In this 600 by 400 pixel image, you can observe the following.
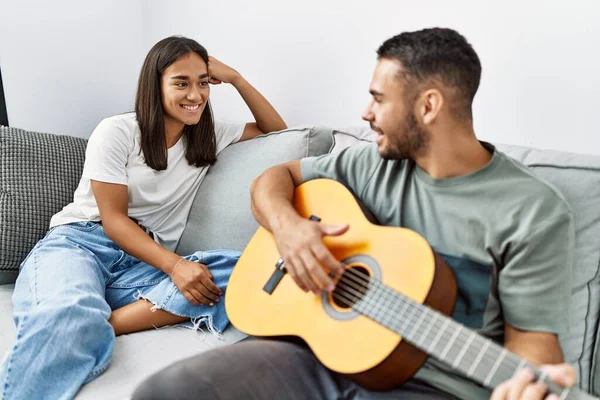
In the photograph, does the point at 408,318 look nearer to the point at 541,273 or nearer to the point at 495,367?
the point at 495,367

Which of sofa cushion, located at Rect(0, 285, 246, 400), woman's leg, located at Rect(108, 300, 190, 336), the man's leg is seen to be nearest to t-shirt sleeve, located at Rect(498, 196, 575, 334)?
the man's leg

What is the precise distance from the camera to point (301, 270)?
1.03 metres

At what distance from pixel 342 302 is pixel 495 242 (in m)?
0.28

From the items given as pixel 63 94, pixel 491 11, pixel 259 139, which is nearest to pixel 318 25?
pixel 259 139

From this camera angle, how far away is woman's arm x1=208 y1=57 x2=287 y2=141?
1779 millimetres

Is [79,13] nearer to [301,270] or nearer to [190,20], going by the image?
[190,20]

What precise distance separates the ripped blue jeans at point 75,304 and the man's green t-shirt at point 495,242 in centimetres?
57

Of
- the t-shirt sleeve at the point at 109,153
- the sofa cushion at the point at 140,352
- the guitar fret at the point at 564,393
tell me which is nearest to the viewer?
the guitar fret at the point at 564,393

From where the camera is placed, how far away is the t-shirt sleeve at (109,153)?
1.54 meters

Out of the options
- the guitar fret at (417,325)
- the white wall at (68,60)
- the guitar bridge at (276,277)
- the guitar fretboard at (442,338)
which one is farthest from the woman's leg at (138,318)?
the white wall at (68,60)

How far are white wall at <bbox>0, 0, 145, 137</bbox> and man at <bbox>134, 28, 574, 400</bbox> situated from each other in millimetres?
1482

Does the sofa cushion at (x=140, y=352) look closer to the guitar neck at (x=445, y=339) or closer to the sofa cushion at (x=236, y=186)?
the sofa cushion at (x=236, y=186)

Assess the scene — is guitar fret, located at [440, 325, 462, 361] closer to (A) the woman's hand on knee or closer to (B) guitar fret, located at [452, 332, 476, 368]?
(B) guitar fret, located at [452, 332, 476, 368]

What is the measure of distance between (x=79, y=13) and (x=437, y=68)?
1748 millimetres
